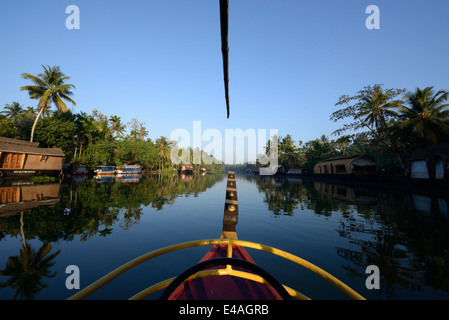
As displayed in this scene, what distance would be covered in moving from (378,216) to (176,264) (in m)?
9.28

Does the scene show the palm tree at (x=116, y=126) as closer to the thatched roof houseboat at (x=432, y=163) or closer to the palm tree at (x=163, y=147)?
the palm tree at (x=163, y=147)

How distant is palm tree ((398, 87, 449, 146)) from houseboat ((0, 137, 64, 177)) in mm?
42329

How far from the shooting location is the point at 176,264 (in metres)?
4.39

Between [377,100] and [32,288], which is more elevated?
[377,100]

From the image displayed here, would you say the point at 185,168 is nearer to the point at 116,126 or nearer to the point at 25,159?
the point at 116,126

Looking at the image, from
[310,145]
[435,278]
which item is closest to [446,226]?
[435,278]

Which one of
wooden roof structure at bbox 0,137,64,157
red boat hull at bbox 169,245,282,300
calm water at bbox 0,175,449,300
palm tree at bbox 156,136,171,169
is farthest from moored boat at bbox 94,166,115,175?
red boat hull at bbox 169,245,282,300

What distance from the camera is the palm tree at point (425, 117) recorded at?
1916 centimetres

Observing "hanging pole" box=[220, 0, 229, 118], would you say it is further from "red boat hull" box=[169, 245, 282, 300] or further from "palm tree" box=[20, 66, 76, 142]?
"palm tree" box=[20, 66, 76, 142]

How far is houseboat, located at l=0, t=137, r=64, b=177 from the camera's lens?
63.5ft

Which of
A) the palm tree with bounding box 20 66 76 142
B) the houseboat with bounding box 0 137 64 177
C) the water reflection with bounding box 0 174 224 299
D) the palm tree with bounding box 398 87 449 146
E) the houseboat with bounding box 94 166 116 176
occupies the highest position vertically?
the palm tree with bounding box 20 66 76 142

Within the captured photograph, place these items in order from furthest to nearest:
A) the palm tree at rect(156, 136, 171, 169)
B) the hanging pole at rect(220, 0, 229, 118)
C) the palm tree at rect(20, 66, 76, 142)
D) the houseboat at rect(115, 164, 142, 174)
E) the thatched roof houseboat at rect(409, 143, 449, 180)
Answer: the palm tree at rect(156, 136, 171, 169) → the houseboat at rect(115, 164, 142, 174) → the palm tree at rect(20, 66, 76, 142) → the thatched roof houseboat at rect(409, 143, 449, 180) → the hanging pole at rect(220, 0, 229, 118)

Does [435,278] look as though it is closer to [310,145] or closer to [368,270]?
[368,270]

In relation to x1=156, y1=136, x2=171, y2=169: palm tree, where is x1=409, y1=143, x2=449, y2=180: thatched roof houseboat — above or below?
below
